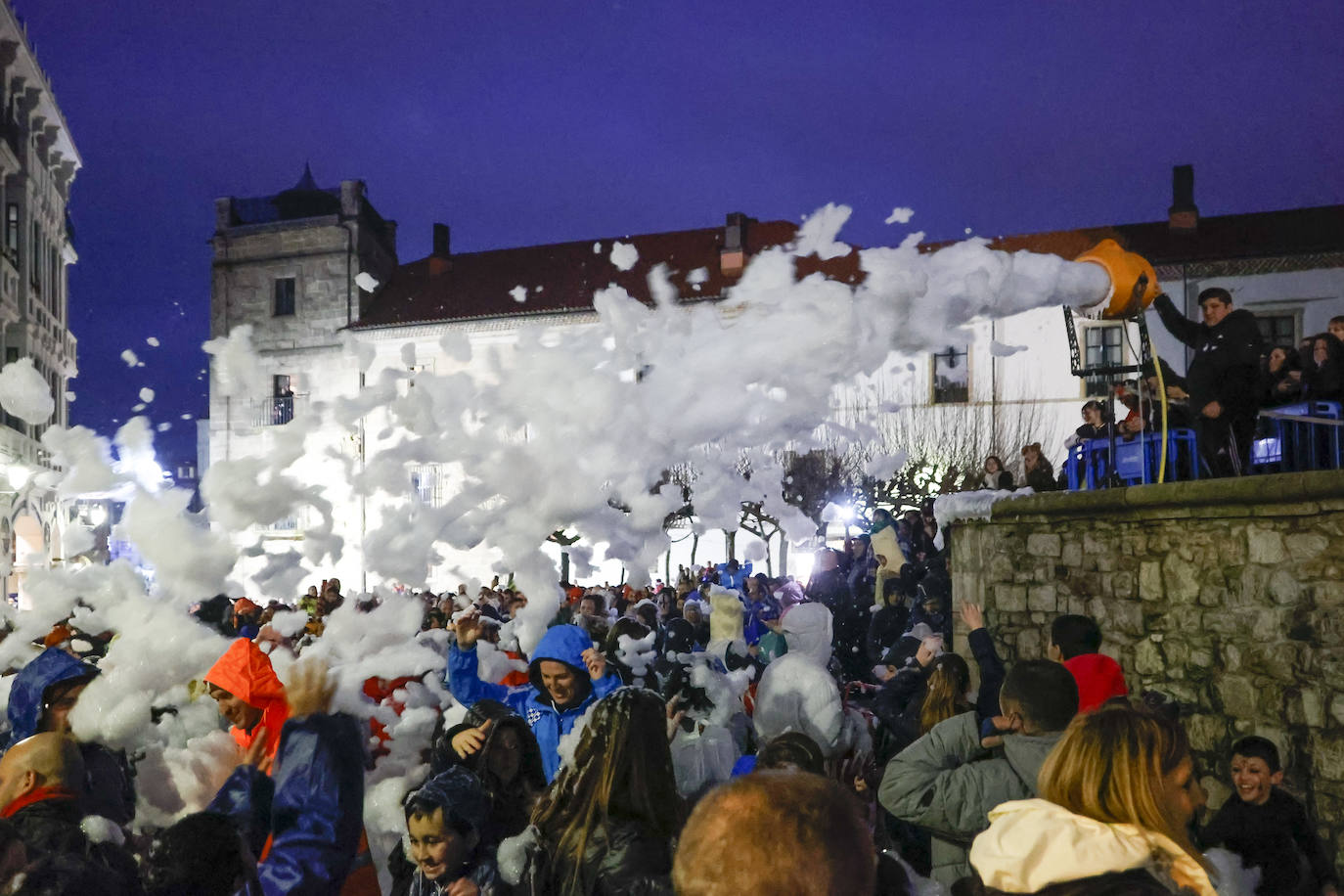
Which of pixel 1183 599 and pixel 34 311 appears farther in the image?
pixel 34 311

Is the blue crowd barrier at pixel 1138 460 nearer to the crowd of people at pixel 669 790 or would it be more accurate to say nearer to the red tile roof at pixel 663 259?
the crowd of people at pixel 669 790

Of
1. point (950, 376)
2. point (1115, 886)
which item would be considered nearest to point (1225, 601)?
point (1115, 886)

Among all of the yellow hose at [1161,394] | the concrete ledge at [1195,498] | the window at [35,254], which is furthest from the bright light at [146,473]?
the window at [35,254]

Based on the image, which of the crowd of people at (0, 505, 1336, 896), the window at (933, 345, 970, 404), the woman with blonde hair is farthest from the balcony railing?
the woman with blonde hair

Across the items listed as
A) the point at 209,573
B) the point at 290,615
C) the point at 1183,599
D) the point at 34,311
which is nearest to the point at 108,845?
the point at 209,573

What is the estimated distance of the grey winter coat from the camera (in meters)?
3.27

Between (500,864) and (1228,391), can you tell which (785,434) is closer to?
(1228,391)

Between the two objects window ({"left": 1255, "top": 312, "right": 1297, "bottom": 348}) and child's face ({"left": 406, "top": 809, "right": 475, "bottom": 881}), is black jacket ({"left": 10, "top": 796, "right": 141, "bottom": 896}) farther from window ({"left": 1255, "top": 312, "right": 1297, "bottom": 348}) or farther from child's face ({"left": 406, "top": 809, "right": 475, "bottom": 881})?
window ({"left": 1255, "top": 312, "right": 1297, "bottom": 348})

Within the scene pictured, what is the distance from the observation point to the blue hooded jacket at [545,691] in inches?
176

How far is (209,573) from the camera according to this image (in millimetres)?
5375

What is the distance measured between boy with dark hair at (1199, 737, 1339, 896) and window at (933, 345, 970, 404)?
24.4 metres

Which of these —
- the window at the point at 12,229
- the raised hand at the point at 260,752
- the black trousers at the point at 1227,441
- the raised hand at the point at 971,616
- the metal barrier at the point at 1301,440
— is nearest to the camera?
the raised hand at the point at 260,752

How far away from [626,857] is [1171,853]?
4.25 feet

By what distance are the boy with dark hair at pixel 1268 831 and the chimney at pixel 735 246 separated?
91.1ft
